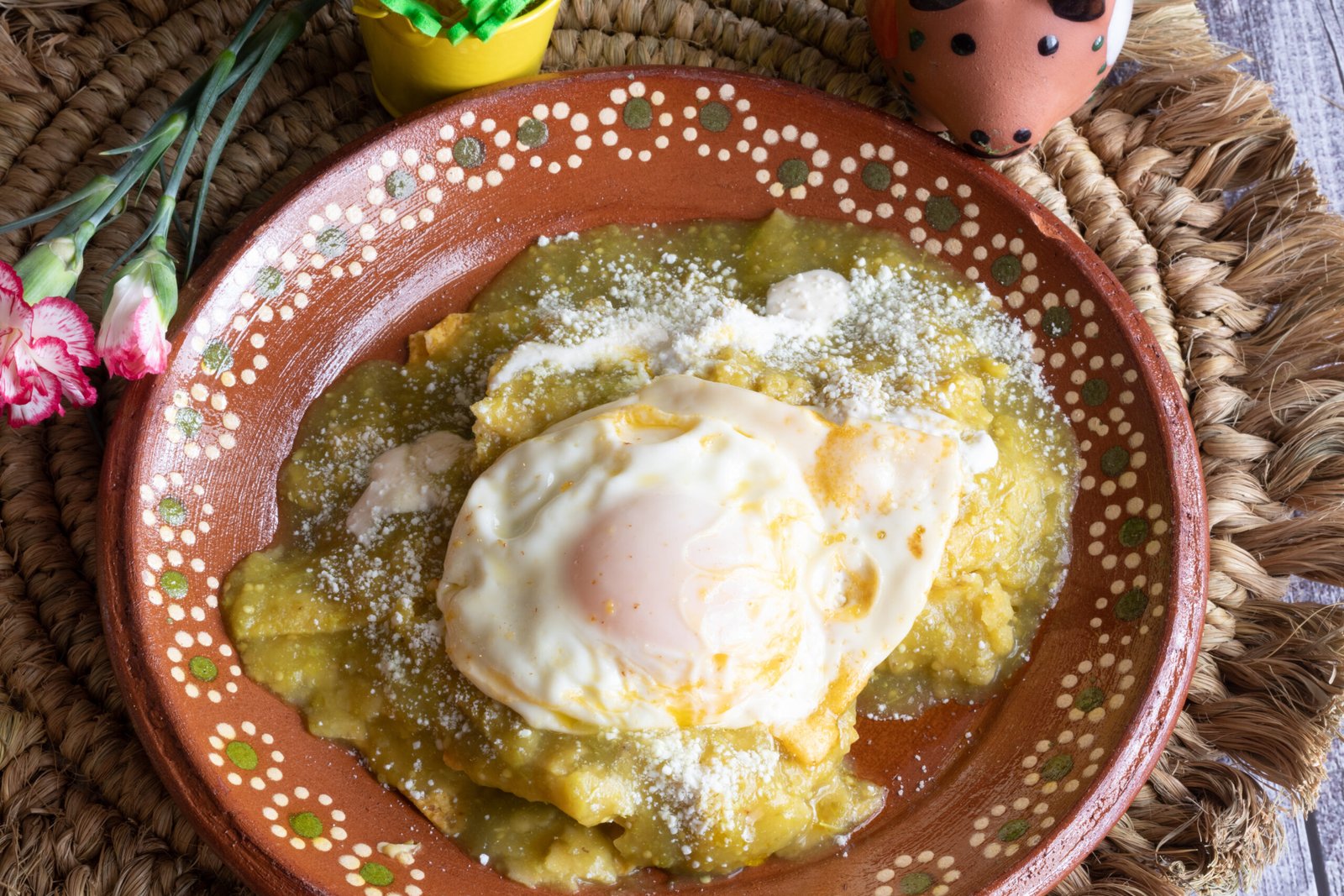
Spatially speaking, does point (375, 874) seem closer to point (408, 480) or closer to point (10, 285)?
point (408, 480)

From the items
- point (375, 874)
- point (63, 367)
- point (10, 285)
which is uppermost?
point (10, 285)

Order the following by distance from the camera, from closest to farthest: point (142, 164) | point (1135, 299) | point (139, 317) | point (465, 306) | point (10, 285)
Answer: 1. point (10, 285)
2. point (139, 317)
3. point (142, 164)
4. point (465, 306)
5. point (1135, 299)

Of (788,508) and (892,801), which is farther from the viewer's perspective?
(892,801)

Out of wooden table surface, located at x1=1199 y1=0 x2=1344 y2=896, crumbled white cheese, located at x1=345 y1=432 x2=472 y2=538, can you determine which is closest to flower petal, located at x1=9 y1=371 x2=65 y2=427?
crumbled white cheese, located at x1=345 y1=432 x2=472 y2=538

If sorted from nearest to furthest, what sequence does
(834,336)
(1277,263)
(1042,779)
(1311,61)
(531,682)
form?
(531,682)
(1042,779)
(834,336)
(1277,263)
(1311,61)

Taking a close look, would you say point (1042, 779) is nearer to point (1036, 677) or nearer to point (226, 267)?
point (1036, 677)

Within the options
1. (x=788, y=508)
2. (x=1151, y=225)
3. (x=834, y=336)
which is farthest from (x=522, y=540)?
(x=1151, y=225)

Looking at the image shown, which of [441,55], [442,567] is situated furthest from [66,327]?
[441,55]
